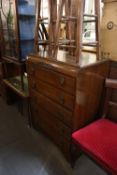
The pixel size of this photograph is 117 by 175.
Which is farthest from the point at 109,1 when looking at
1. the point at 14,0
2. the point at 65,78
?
the point at 14,0

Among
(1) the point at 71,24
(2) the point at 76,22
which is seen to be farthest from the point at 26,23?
(2) the point at 76,22

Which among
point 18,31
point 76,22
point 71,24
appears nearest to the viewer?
point 76,22

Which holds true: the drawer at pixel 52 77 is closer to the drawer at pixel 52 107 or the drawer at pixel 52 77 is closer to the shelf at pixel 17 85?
the drawer at pixel 52 107

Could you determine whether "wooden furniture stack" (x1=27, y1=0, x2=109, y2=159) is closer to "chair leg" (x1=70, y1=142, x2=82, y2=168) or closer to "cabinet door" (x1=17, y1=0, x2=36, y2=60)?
"chair leg" (x1=70, y1=142, x2=82, y2=168)

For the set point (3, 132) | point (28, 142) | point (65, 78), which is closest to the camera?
point (65, 78)

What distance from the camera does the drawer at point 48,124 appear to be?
4.72 ft

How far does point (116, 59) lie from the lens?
1366 millimetres

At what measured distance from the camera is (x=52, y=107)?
1487 millimetres

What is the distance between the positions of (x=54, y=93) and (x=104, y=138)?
1.83 ft

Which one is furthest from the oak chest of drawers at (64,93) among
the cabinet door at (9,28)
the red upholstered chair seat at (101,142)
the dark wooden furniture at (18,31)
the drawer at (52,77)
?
the cabinet door at (9,28)

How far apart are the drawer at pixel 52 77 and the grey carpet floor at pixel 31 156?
80cm

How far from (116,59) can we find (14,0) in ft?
4.05

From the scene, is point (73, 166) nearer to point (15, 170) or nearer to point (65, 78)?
point (15, 170)

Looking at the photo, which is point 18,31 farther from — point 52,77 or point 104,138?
point 104,138
